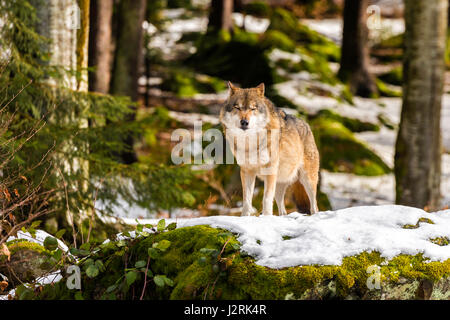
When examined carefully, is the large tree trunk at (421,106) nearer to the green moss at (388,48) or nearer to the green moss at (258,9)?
the green moss at (388,48)

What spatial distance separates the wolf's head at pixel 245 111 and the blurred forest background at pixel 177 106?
164cm

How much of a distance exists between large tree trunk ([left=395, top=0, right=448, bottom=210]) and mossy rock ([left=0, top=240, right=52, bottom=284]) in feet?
23.4

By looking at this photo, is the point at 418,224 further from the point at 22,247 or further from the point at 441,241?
the point at 22,247

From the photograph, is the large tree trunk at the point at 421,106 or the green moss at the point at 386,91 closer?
the large tree trunk at the point at 421,106

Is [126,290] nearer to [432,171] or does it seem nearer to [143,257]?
[143,257]

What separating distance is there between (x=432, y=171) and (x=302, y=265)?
710 cm

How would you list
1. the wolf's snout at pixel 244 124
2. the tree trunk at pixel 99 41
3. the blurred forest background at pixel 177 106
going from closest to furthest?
A: the wolf's snout at pixel 244 124, the blurred forest background at pixel 177 106, the tree trunk at pixel 99 41

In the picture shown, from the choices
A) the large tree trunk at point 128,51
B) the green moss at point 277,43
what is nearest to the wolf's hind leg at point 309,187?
the large tree trunk at point 128,51

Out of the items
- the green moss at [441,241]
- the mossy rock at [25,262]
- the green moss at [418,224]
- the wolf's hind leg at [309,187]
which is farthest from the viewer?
the wolf's hind leg at [309,187]

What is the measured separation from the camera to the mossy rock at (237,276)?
12.5 ft

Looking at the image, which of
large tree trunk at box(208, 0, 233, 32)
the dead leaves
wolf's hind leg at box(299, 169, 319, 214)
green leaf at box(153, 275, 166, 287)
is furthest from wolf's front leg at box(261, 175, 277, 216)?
large tree trunk at box(208, 0, 233, 32)

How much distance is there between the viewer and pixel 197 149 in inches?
591

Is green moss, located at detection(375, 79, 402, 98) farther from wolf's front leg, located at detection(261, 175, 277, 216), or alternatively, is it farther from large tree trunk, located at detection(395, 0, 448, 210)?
wolf's front leg, located at detection(261, 175, 277, 216)

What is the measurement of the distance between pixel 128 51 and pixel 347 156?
22.1 ft
